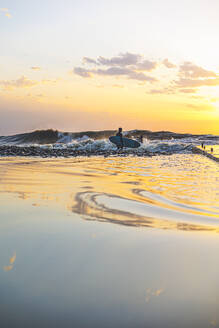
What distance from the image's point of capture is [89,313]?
1224mm

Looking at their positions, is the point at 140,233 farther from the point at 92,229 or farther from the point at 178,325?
the point at 178,325

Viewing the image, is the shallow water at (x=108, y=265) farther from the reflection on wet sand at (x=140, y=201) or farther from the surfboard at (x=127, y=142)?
the surfboard at (x=127, y=142)

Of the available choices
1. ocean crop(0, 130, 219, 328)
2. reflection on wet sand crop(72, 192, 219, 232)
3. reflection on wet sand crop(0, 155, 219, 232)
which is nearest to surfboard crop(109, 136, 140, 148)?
reflection on wet sand crop(0, 155, 219, 232)

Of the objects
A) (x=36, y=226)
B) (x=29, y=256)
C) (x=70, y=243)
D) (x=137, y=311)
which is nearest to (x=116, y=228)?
(x=70, y=243)

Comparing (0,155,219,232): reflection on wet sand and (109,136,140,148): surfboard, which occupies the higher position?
Answer: (109,136,140,148): surfboard

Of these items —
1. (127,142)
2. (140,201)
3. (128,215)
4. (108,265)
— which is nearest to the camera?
(108,265)

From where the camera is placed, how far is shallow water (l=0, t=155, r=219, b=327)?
123 cm

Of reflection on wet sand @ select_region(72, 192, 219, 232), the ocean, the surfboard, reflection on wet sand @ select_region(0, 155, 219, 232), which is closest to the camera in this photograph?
the ocean

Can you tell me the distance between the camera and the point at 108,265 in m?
1.67

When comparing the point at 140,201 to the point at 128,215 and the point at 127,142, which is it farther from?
the point at 127,142

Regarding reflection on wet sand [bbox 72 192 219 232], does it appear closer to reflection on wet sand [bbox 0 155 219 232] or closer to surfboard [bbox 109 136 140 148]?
reflection on wet sand [bbox 0 155 219 232]

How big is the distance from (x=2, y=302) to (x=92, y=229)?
3.75 ft

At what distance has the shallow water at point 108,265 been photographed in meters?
1.23

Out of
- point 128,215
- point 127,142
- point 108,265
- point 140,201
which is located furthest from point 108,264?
point 127,142
